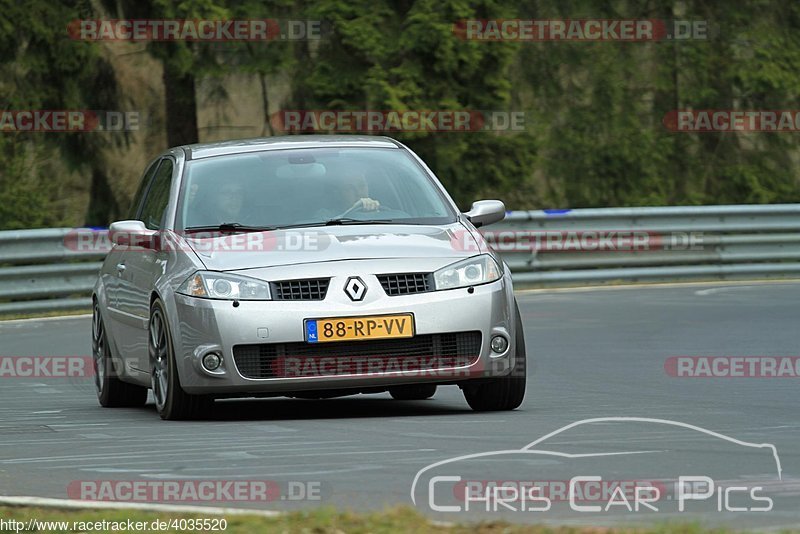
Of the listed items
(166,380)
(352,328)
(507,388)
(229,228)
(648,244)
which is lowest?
(648,244)

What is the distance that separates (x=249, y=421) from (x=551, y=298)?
11.5 metres

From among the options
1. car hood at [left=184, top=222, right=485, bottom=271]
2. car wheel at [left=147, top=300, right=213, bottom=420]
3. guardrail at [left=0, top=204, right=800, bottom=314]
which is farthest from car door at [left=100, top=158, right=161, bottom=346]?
guardrail at [left=0, top=204, right=800, bottom=314]

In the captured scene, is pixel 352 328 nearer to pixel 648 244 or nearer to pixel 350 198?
pixel 350 198

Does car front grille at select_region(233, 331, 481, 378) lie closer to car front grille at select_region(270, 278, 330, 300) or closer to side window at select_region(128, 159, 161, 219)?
car front grille at select_region(270, 278, 330, 300)

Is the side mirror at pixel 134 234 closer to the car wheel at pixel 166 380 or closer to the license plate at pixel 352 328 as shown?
the car wheel at pixel 166 380

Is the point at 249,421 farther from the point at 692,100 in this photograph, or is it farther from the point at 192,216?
the point at 692,100

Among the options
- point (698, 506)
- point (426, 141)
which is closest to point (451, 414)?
point (698, 506)

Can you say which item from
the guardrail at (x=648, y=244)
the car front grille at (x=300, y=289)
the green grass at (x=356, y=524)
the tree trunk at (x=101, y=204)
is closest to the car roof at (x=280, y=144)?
the car front grille at (x=300, y=289)

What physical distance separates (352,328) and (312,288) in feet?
0.98

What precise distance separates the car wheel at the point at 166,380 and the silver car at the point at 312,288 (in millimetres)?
11

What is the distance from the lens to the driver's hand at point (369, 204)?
35.9 ft

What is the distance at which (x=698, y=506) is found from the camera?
263 inches

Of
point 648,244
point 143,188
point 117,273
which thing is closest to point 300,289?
point 117,273

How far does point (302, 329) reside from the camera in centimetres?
985
